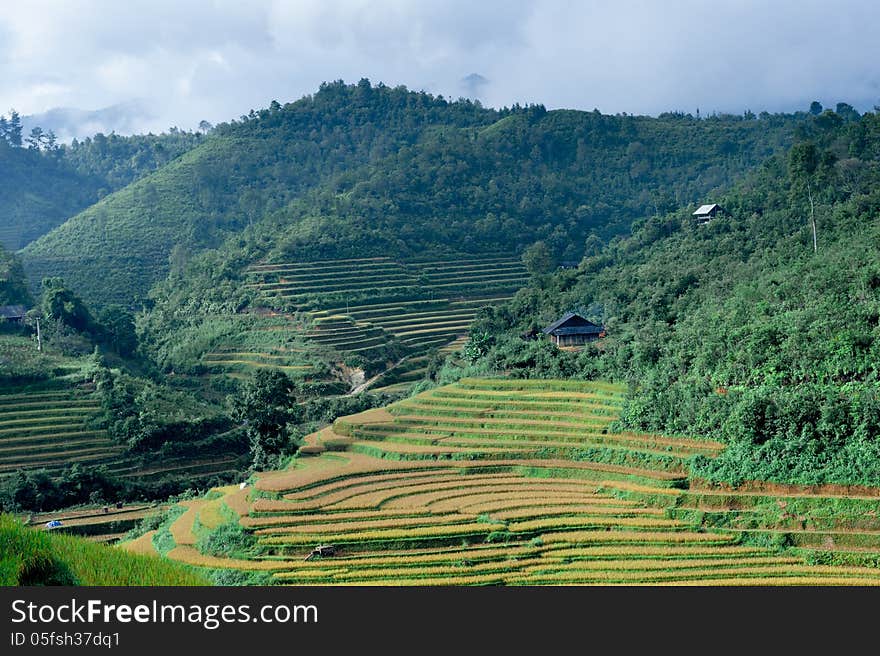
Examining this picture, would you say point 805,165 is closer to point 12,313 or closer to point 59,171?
point 12,313

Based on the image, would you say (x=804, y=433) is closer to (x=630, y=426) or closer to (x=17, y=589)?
(x=630, y=426)

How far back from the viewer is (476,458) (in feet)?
89.2

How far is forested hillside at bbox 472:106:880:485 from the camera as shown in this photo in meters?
23.2

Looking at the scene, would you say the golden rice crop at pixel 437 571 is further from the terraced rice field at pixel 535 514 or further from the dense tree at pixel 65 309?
the dense tree at pixel 65 309

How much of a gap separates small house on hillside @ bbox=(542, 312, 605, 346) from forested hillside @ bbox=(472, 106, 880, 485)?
576mm

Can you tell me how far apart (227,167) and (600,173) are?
95.1 feet

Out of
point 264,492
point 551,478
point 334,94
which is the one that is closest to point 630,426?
point 551,478

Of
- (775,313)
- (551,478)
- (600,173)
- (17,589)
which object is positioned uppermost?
(600,173)

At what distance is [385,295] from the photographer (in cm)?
5481

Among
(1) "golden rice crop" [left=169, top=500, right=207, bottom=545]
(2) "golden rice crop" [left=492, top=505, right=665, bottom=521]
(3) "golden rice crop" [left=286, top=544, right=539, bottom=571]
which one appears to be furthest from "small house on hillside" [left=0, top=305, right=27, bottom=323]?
(2) "golden rice crop" [left=492, top=505, right=665, bottom=521]

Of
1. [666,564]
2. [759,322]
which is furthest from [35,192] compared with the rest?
[666,564]

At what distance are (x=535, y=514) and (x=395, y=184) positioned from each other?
1919 inches

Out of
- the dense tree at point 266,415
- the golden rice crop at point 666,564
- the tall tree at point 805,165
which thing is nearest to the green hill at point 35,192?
the dense tree at point 266,415

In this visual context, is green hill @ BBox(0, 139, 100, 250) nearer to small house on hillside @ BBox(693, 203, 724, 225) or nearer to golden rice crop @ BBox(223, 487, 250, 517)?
small house on hillside @ BBox(693, 203, 724, 225)
